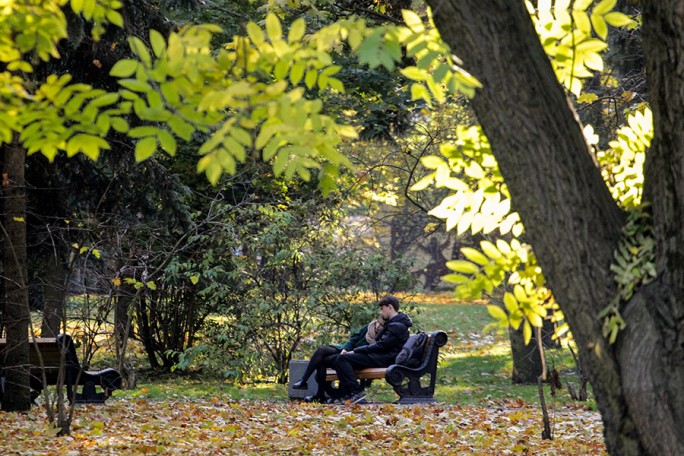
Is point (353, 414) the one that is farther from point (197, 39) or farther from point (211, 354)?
point (197, 39)

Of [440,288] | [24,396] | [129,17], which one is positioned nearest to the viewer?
[24,396]

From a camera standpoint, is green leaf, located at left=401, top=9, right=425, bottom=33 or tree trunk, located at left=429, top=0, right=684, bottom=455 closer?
tree trunk, located at left=429, top=0, right=684, bottom=455

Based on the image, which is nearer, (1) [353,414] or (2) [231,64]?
(2) [231,64]

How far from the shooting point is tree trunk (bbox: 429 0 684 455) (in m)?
3.16

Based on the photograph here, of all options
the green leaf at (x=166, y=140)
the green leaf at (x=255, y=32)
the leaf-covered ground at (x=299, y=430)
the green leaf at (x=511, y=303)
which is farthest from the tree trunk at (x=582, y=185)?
the leaf-covered ground at (x=299, y=430)

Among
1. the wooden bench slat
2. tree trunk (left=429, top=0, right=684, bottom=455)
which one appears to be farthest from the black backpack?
tree trunk (left=429, top=0, right=684, bottom=455)

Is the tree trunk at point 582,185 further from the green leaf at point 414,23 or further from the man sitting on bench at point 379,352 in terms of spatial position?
the man sitting on bench at point 379,352

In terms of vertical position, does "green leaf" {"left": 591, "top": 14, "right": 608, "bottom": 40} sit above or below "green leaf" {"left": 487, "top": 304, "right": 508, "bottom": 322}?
above

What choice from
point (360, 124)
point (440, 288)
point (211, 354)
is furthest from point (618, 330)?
point (440, 288)

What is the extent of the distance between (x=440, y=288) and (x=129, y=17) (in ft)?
95.2

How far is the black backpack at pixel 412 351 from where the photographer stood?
11297 mm

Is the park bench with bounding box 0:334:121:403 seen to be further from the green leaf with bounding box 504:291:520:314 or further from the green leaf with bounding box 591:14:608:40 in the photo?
the green leaf with bounding box 591:14:608:40

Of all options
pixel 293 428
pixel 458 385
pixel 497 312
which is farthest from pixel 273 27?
pixel 458 385

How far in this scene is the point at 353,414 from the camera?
10.0 metres
